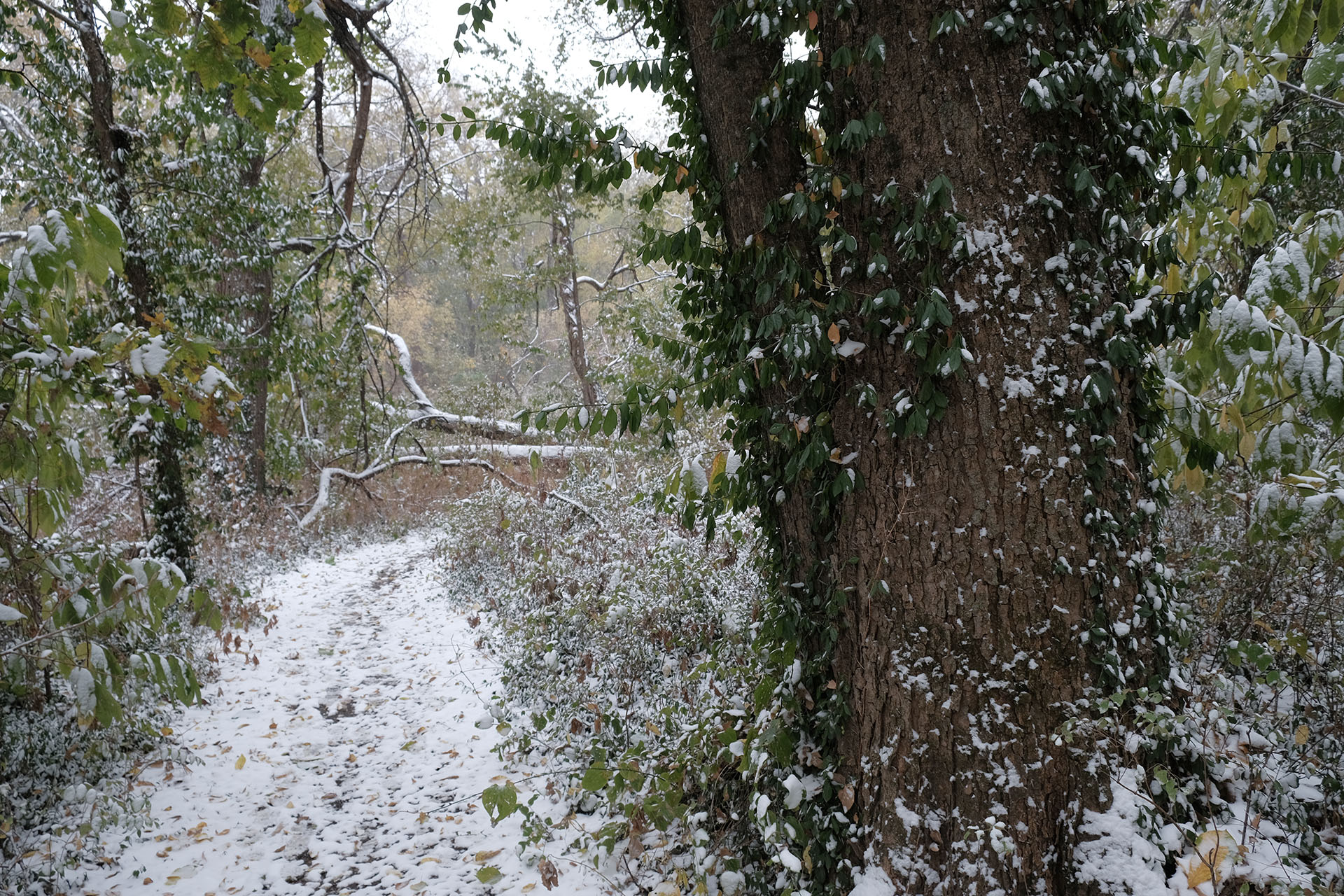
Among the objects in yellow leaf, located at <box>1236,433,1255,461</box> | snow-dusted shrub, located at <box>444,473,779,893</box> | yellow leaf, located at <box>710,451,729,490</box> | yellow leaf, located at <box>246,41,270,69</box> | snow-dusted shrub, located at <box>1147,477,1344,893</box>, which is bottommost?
snow-dusted shrub, located at <box>444,473,779,893</box>

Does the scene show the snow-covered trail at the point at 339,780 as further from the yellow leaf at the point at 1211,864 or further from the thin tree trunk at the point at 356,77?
the thin tree trunk at the point at 356,77

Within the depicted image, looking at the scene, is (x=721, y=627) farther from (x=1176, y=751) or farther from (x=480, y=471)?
(x=480, y=471)

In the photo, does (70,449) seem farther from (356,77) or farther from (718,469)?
(356,77)

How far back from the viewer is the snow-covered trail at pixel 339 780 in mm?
3375

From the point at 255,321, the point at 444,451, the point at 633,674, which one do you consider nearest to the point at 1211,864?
the point at 633,674

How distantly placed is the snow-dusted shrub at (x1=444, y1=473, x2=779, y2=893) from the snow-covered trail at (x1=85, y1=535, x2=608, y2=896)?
0.89ft

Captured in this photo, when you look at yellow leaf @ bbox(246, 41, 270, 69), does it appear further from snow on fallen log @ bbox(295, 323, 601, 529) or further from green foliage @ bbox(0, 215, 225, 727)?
snow on fallen log @ bbox(295, 323, 601, 529)

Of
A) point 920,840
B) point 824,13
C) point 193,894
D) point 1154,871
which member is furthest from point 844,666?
point 193,894

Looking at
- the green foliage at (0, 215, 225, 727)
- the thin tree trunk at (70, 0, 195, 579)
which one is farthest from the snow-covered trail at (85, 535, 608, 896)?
the green foliage at (0, 215, 225, 727)

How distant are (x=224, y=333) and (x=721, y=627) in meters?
6.52

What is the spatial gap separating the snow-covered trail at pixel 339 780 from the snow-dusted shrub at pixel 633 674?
0.89 feet

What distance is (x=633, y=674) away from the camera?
4.74 meters

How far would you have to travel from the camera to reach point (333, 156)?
56.4 feet

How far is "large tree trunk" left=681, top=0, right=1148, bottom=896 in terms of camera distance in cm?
207
